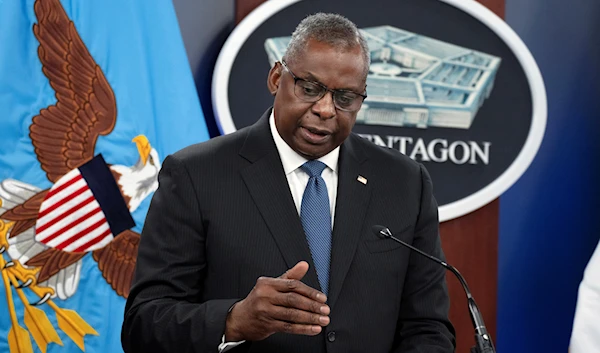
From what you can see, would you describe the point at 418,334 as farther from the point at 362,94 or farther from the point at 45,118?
the point at 45,118

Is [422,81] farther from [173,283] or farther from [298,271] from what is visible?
[298,271]

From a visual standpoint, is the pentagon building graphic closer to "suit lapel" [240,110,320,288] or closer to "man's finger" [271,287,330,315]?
"suit lapel" [240,110,320,288]

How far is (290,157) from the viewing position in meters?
1.92

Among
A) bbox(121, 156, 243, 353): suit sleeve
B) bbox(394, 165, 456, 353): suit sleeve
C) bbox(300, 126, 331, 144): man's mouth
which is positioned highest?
bbox(300, 126, 331, 144): man's mouth

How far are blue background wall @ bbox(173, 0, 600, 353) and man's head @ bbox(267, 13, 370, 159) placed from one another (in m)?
1.76

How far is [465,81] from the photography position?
10.9 feet

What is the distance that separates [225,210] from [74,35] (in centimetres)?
107

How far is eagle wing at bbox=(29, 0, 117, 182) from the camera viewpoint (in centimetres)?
249

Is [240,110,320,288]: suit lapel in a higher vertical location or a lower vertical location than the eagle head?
higher

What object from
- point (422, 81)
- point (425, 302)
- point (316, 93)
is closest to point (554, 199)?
point (422, 81)

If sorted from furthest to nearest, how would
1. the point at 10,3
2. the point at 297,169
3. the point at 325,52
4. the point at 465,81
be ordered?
the point at 465,81 < the point at 10,3 < the point at 297,169 < the point at 325,52

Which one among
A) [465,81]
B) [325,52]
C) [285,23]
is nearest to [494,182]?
[465,81]

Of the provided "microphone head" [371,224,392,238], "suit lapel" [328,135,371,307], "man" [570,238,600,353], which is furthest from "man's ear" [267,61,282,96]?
"man" [570,238,600,353]

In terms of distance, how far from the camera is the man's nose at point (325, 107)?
1.81 metres
